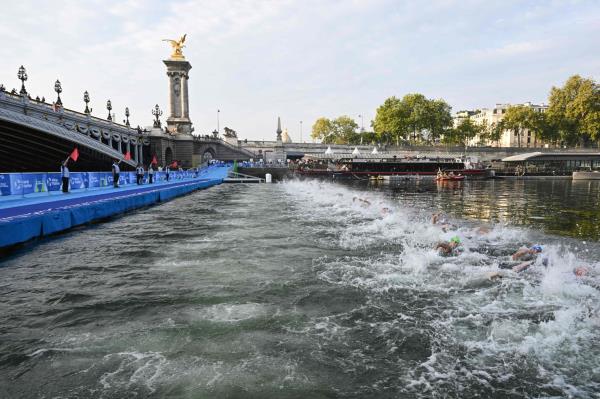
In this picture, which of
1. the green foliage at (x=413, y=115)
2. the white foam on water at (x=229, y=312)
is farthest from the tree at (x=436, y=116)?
the white foam on water at (x=229, y=312)

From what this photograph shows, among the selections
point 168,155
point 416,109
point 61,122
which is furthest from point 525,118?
point 61,122

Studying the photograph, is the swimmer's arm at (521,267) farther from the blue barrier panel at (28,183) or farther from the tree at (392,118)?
the tree at (392,118)

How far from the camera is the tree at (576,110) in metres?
97.4

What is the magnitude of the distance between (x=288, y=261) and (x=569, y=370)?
6943 millimetres

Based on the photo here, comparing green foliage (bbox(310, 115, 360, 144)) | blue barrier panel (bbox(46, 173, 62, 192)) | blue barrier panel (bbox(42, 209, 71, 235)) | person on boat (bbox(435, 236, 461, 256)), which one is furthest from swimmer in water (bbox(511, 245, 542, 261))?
green foliage (bbox(310, 115, 360, 144))

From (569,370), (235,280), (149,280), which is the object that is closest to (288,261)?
(235,280)

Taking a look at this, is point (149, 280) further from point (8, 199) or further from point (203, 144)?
point (203, 144)

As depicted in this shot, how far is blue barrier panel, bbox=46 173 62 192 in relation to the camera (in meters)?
21.2

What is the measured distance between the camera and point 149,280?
30.6 feet

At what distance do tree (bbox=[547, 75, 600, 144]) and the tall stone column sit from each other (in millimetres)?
94132

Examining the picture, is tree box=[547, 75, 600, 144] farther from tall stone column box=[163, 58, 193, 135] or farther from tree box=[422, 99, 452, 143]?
tall stone column box=[163, 58, 193, 135]

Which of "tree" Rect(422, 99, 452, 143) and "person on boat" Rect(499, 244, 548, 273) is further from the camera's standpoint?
"tree" Rect(422, 99, 452, 143)

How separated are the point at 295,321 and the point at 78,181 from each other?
22012mm

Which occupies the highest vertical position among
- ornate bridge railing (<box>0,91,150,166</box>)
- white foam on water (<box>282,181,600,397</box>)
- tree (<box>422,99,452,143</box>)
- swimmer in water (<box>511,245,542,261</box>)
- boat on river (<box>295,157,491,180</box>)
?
tree (<box>422,99,452,143</box>)
